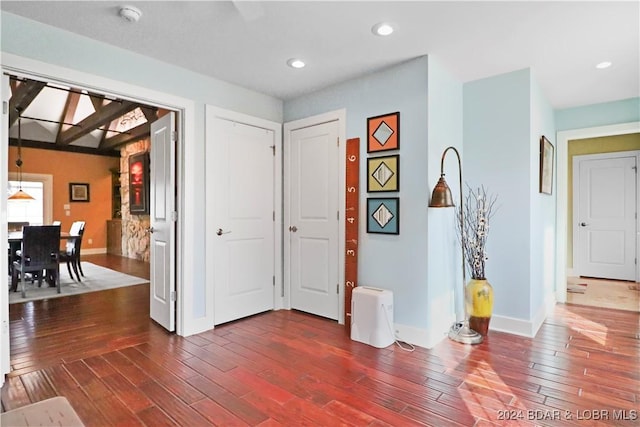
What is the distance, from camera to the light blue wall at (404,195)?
3006 millimetres

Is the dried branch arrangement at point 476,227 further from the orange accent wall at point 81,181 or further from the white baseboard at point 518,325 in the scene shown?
the orange accent wall at point 81,181

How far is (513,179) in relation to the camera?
3.34m

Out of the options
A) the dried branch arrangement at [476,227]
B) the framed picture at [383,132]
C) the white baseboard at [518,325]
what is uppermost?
the framed picture at [383,132]

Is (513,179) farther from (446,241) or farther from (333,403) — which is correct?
(333,403)

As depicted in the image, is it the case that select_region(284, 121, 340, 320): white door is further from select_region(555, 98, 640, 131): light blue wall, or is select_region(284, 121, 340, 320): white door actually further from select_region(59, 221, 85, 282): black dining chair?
select_region(59, 221, 85, 282): black dining chair

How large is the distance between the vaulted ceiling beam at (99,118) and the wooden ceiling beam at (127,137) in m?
0.81

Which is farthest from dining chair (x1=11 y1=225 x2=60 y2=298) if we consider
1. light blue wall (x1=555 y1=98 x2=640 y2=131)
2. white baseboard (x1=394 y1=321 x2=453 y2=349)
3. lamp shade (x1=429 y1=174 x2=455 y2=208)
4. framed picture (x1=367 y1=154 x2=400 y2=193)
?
light blue wall (x1=555 y1=98 x2=640 y2=131)

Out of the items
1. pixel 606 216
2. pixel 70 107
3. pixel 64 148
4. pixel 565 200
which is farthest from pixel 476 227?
pixel 64 148

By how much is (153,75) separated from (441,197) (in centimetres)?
260

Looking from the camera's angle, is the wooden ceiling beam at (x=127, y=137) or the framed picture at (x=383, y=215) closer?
the framed picture at (x=383, y=215)

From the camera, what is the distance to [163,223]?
343 cm

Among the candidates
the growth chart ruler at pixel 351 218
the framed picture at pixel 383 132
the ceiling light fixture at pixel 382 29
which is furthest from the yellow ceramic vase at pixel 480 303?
the ceiling light fixture at pixel 382 29

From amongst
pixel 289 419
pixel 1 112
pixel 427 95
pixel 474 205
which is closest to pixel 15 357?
pixel 1 112

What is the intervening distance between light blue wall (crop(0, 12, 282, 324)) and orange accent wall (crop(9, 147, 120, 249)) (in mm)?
7208
